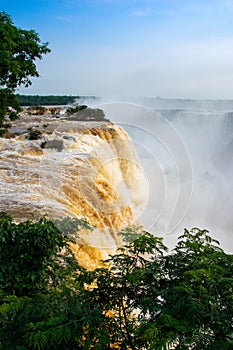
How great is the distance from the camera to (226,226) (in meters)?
17.9

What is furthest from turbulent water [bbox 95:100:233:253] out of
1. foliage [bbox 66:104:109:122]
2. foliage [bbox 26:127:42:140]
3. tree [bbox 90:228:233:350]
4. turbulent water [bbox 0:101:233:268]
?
foliage [bbox 26:127:42:140]

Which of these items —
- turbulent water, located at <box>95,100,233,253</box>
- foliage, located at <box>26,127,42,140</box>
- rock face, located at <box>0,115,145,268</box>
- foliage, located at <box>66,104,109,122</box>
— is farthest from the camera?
foliage, located at <box>26,127,42,140</box>

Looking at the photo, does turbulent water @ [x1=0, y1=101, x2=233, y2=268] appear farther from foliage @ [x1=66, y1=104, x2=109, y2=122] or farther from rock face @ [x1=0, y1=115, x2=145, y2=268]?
foliage @ [x1=66, y1=104, x2=109, y2=122]

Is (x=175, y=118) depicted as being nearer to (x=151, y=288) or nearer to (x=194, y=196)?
(x=194, y=196)

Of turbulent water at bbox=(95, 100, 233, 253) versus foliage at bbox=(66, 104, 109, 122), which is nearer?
turbulent water at bbox=(95, 100, 233, 253)

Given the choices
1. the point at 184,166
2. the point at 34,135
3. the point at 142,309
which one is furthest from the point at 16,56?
the point at 142,309

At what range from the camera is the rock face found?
6.57 metres

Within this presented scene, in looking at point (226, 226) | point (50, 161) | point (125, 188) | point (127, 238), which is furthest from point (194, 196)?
point (127, 238)

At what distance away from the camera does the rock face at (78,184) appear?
259 inches

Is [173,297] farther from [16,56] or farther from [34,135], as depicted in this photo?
[34,135]

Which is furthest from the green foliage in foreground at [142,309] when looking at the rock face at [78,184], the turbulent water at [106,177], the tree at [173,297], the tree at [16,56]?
the tree at [16,56]

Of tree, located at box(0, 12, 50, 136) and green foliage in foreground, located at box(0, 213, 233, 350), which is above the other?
tree, located at box(0, 12, 50, 136)

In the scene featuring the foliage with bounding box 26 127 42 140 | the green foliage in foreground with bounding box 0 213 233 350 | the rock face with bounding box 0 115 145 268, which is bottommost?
the green foliage in foreground with bounding box 0 213 233 350

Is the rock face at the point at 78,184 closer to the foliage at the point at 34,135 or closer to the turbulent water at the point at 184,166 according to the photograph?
the foliage at the point at 34,135
